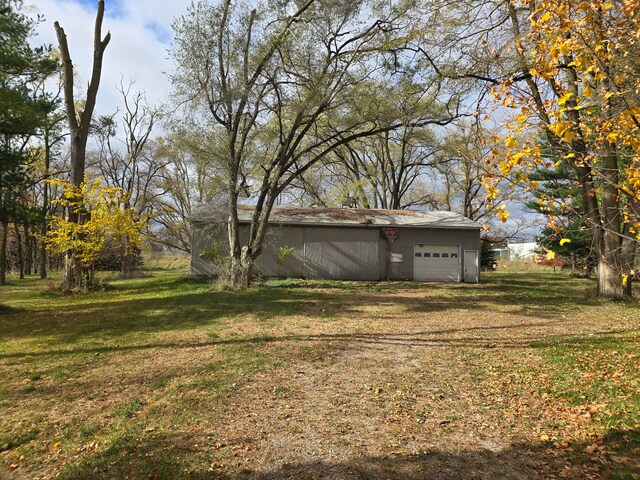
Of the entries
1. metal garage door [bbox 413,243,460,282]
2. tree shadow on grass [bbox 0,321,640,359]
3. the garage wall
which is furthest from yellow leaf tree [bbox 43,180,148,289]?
metal garage door [bbox 413,243,460,282]

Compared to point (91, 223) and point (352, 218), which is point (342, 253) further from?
point (91, 223)

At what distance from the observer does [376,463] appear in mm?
3490

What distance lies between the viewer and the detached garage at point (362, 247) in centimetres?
2077

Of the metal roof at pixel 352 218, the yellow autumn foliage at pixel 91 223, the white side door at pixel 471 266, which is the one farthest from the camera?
the white side door at pixel 471 266

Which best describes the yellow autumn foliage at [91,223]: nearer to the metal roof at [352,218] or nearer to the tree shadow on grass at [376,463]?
the metal roof at [352,218]

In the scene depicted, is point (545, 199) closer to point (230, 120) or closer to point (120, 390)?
point (120, 390)

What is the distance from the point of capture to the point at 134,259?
29.8 m

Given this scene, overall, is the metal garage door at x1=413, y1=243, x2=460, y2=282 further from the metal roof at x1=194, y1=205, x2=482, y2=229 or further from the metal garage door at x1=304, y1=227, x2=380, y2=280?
the metal garage door at x1=304, y1=227, x2=380, y2=280

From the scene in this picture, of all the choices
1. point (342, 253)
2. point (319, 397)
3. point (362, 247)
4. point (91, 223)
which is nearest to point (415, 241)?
point (362, 247)

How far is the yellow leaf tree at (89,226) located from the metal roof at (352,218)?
4385 millimetres

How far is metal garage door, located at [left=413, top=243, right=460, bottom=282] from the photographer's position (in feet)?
71.2

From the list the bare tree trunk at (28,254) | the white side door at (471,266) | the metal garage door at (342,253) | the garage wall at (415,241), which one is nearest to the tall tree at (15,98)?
the metal garage door at (342,253)

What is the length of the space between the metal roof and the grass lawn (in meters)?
11.2

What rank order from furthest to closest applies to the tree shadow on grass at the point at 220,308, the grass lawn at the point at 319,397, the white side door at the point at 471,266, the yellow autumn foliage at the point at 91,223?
the white side door at the point at 471,266
the yellow autumn foliage at the point at 91,223
the tree shadow on grass at the point at 220,308
the grass lawn at the point at 319,397
